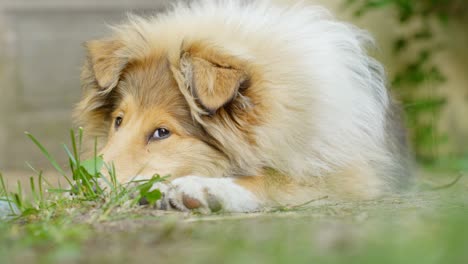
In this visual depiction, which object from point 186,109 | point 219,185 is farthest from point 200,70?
point 219,185

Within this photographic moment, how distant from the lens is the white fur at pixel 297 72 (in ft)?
13.5

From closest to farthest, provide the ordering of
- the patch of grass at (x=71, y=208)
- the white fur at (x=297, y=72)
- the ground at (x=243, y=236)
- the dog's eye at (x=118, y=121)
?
the ground at (x=243, y=236), the patch of grass at (x=71, y=208), the white fur at (x=297, y=72), the dog's eye at (x=118, y=121)

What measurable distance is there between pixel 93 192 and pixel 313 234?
1401mm

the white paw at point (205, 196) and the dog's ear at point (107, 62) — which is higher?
the dog's ear at point (107, 62)

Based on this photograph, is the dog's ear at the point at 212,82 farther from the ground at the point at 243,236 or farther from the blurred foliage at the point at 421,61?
the blurred foliage at the point at 421,61

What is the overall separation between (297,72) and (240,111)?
417 mm

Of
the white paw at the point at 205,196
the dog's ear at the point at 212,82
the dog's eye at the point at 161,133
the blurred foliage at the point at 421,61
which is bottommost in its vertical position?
the blurred foliage at the point at 421,61

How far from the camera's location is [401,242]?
223cm

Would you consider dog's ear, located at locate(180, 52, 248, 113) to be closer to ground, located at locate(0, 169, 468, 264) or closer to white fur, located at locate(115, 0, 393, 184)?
white fur, located at locate(115, 0, 393, 184)

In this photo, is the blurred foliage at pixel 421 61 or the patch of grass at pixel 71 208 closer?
the patch of grass at pixel 71 208

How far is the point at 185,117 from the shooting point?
13.3 feet

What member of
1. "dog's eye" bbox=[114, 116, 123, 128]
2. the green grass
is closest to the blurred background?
"dog's eye" bbox=[114, 116, 123, 128]

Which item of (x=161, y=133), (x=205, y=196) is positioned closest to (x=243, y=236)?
(x=205, y=196)

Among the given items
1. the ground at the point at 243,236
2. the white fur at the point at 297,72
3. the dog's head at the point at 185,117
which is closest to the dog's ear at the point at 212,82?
the dog's head at the point at 185,117
